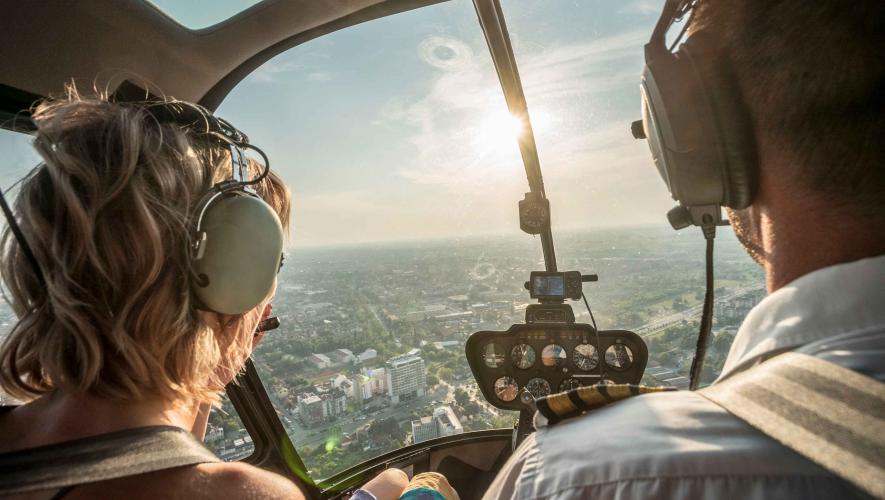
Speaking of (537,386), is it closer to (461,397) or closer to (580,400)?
(461,397)

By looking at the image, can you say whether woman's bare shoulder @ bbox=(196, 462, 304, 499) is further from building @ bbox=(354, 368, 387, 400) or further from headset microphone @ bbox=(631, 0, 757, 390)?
building @ bbox=(354, 368, 387, 400)

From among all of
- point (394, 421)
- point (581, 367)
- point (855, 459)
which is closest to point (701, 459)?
point (855, 459)

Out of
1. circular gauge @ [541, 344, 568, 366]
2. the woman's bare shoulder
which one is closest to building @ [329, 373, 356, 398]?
circular gauge @ [541, 344, 568, 366]

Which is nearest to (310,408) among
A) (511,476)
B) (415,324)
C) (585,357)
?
(415,324)

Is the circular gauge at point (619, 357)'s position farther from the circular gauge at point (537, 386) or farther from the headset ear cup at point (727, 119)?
the headset ear cup at point (727, 119)

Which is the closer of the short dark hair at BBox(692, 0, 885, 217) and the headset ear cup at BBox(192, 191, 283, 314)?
the short dark hair at BBox(692, 0, 885, 217)
